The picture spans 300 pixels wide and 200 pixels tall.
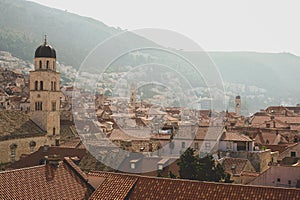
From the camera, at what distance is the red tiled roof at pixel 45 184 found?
74.3ft

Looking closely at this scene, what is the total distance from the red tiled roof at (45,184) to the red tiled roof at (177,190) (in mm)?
1155

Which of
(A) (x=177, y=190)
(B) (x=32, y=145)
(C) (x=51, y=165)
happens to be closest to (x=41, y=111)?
(B) (x=32, y=145)

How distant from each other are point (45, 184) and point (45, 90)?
33.8 metres

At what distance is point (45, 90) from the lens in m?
56.5

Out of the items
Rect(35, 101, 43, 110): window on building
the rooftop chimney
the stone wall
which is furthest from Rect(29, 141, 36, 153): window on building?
the rooftop chimney

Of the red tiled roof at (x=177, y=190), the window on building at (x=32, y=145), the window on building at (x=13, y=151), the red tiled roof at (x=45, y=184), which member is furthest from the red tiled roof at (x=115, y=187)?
the window on building at (x=32, y=145)

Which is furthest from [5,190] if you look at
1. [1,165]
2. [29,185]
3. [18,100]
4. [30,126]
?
[18,100]

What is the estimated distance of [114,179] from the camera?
80.7 feet

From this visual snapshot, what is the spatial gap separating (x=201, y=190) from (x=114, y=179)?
467cm

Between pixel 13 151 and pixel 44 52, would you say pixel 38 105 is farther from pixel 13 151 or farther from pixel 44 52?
pixel 13 151

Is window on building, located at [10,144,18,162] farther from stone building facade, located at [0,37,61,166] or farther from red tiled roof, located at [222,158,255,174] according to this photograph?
red tiled roof, located at [222,158,255,174]

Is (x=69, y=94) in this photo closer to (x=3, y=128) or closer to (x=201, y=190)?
(x=3, y=128)

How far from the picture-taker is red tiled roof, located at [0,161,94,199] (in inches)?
891

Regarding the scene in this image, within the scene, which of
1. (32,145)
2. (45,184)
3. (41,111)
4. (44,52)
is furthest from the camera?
(41,111)
